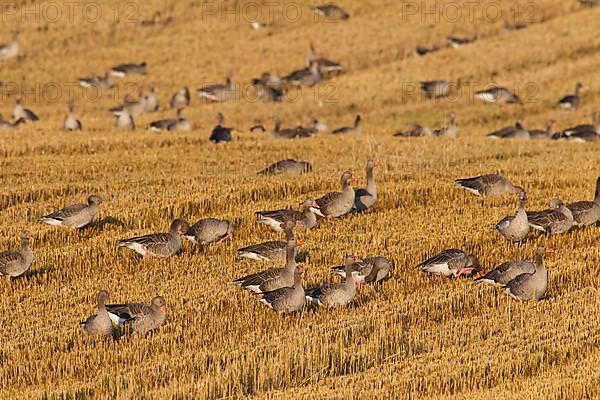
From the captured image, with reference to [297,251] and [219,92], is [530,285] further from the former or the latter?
[219,92]

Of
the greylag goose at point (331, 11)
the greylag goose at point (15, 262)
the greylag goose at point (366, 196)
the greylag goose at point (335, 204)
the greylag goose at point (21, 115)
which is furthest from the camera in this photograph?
the greylag goose at point (331, 11)

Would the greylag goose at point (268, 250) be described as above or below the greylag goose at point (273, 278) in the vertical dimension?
below

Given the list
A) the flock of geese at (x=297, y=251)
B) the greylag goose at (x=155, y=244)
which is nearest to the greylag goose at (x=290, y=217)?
the flock of geese at (x=297, y=251)

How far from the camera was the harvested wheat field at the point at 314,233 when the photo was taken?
48.1ft

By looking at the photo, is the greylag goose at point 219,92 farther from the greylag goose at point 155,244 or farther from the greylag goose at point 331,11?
the greylag goose at point 155,244

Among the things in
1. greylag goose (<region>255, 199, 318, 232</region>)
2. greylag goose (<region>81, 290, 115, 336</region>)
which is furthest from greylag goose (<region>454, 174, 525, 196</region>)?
greylag goose (<region>81, 290, 115, 336</region>)

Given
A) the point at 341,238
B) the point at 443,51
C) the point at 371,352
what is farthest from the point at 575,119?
the point at 371,352

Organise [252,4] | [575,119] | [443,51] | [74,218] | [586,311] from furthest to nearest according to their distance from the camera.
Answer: [252,4], [443,51], [575,119], [74,218], [586,311]

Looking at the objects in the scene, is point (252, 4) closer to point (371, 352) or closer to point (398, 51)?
point (398, 51)

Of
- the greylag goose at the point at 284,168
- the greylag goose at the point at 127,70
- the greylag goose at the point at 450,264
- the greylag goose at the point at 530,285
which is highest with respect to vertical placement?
the greylag goose at the point at 530,285

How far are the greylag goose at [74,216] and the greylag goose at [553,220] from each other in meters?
9.34

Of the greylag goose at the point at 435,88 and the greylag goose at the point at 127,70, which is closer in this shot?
the greylag goose at the point at 435,88

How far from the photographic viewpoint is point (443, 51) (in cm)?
5378

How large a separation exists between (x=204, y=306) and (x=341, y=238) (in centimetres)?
551
